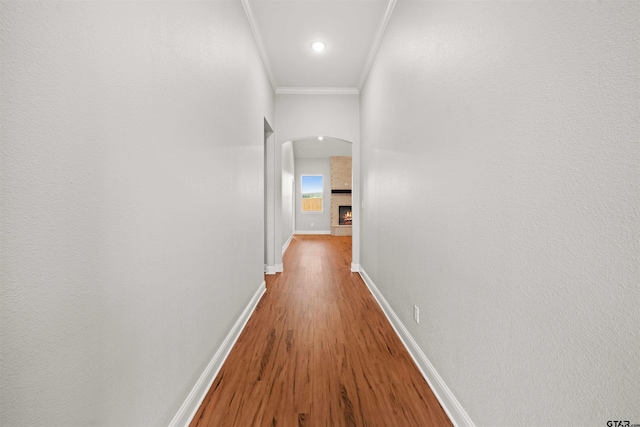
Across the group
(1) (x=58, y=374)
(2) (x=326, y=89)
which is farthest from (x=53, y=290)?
(2) (x=326, y=89)

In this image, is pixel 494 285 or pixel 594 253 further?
pixel 494 285

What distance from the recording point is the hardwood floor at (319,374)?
1471 millimetres

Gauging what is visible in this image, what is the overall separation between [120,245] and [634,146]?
4.83ft

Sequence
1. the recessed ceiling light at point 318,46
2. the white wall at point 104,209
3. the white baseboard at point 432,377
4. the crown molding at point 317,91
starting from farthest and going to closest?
1. the crown molding at point 317,91
2. the recessed ceiling light at point 318,46
3. the white baseboard at point 432,377
4. the white wall at point 104,209

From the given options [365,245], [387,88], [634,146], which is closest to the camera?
[634,146]

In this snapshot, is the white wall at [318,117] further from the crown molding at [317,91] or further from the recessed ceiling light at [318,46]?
the recessed ceiling light at [318,46]

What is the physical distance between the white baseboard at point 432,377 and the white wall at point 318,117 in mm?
2380

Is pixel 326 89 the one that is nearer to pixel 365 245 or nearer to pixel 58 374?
pixel 365 245

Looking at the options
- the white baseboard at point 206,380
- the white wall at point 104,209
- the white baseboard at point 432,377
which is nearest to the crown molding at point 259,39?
the white wall at point 104,209

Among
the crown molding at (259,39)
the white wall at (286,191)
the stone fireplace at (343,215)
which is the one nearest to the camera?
the crown molding at (259,39)

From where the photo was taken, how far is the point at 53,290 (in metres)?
0.71

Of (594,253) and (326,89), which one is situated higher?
(326,89)

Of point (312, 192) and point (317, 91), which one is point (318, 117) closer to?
point (317, 91)

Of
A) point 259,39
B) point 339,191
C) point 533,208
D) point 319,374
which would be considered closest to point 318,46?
point 259,39
